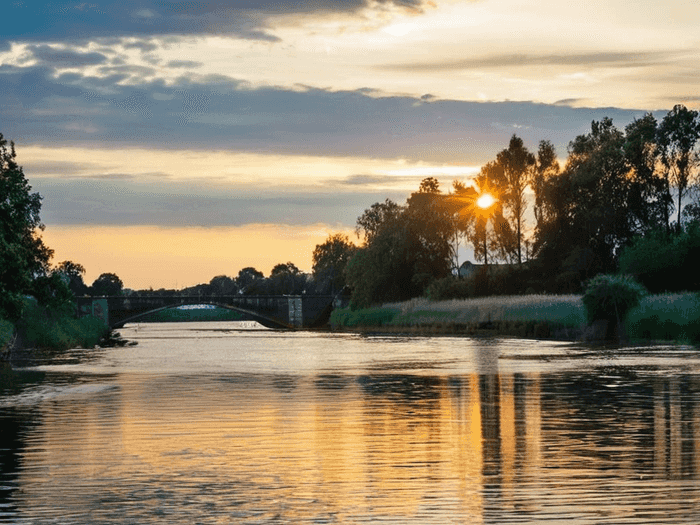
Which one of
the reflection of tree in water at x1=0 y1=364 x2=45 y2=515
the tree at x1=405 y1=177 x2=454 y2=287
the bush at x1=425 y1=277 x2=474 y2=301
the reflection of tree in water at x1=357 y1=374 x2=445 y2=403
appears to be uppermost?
Result: the tree at x1=405 y1=177 x2=454 y2=287

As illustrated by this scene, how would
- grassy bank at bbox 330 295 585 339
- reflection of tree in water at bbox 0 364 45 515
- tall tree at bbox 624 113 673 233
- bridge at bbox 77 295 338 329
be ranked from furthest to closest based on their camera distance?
bridge at bbox 77 295 338 329 < tall tree at bbox 624 113 673 233 < grassy bank at bbox 330 295 585 339 < reflection of tree in water at bbox 0 364 45 515

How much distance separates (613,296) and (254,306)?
400 feet

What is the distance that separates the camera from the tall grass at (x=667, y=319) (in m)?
67.0

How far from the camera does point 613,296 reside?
242 feet

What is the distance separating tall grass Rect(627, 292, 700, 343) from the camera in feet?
220

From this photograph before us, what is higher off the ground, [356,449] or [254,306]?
[254,306]

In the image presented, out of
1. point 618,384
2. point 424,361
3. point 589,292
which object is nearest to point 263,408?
point 618,384

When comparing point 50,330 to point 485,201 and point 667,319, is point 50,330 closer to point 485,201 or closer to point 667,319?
point 667,319

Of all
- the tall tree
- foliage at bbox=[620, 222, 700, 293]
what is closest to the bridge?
the tall tree

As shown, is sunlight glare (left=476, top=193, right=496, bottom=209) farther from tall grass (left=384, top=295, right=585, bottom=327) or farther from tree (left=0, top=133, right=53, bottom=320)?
tree (left=0, top=133, right=53, bottom=320)

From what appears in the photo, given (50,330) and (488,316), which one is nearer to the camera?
(50,330)

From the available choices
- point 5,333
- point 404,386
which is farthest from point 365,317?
point 404,386

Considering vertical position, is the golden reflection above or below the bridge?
below

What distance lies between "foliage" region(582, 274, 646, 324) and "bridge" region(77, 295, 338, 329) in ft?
361
